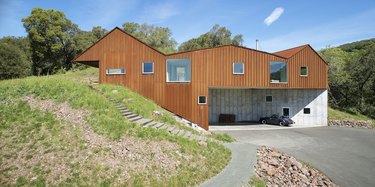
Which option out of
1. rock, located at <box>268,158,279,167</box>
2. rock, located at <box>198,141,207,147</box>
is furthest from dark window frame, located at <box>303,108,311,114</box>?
rock, located at <box>198,141,207,147</box>

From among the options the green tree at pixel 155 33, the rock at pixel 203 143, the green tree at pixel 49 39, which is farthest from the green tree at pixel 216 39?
the rock at pixel 203 143

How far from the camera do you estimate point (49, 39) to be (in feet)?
112

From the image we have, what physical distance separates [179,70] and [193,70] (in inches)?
46.1

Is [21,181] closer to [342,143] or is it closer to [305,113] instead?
[342,143]

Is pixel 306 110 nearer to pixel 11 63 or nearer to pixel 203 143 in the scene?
pixel 203 143

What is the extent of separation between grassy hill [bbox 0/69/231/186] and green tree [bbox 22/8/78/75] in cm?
2765

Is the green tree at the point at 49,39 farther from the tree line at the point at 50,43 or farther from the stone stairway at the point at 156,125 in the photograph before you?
the stone stairway at the point at 156,125

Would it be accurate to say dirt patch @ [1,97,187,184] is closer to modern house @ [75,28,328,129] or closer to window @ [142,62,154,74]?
modern house @ [75,28,328,129]

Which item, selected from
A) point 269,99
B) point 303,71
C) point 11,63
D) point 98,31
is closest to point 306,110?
point 269,99

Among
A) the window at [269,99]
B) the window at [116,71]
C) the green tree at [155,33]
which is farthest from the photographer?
the green tree at [155,33]

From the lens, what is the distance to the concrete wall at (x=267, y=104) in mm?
21438

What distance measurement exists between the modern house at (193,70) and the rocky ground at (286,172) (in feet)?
23.8

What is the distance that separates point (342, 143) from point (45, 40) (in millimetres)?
40678

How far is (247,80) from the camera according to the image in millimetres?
17531
